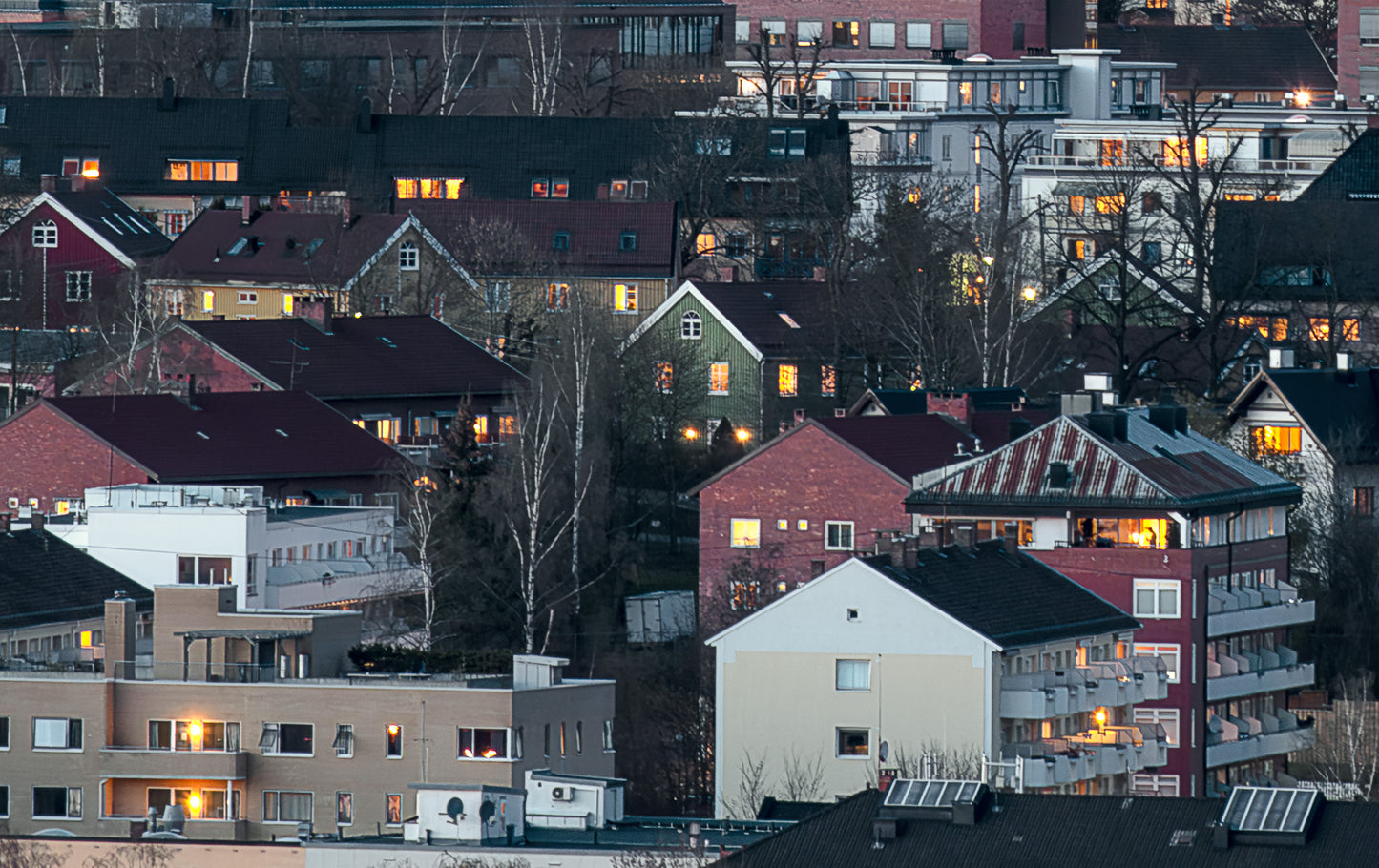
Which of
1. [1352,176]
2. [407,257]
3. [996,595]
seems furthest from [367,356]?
[996,595]

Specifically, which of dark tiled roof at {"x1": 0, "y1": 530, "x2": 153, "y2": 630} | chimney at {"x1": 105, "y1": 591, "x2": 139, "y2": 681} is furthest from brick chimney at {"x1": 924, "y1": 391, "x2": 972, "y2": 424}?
chimney at {"x1": 105, "y1": 591, "x2": 139, "y2": 681}

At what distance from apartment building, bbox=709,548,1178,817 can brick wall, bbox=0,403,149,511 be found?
1861 centimetres

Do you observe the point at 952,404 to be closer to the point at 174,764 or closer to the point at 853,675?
the point at 853,675

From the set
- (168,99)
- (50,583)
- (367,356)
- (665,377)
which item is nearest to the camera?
(50,583)

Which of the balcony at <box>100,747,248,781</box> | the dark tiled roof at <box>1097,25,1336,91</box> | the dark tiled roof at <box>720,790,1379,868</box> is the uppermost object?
the dark tiled roof at <box>1097,25,1336,91</box>

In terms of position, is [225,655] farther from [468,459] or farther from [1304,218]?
[1304,218]

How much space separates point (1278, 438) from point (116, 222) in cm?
3821

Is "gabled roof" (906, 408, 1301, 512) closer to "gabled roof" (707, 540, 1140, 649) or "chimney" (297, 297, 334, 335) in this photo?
"gabled roof" (707, 540, 1140, 649)

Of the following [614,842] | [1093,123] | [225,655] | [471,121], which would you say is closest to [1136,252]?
[1093,123]

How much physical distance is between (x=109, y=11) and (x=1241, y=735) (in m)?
73.8

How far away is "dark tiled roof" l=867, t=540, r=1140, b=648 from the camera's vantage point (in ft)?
198

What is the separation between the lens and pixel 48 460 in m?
76.9

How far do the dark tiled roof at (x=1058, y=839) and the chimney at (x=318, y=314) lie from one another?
4406 cm

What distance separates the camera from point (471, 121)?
114438 mm
